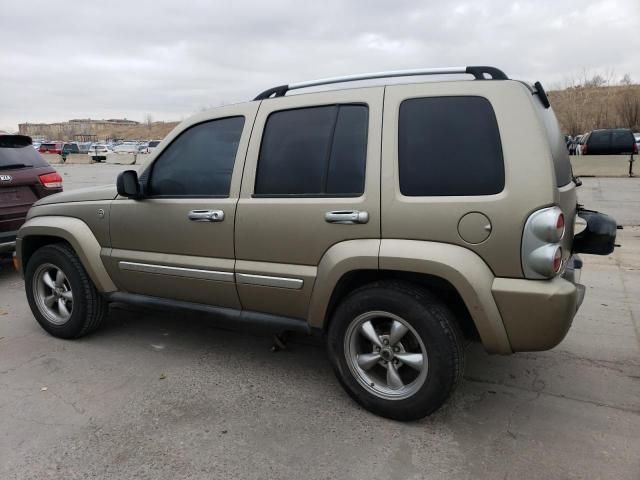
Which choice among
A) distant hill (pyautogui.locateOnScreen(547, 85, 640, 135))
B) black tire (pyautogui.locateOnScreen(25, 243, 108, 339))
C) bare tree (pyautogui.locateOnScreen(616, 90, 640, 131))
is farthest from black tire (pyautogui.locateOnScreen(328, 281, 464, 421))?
bare tree (pyautogui.locateOnScreen(616, 90, 640, 131))

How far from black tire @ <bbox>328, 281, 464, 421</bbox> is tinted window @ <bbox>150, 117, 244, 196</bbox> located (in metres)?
1.21

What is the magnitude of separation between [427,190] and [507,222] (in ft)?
1.52

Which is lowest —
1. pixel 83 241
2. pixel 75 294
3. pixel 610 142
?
pixel 75 294

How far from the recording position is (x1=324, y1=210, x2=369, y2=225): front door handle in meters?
2.94

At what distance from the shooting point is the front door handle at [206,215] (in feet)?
11.3

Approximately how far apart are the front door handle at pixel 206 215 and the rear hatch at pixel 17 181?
12.5ft

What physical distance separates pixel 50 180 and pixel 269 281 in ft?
15.8

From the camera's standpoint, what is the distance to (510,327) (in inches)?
107

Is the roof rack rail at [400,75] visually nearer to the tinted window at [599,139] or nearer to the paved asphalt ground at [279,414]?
the paved asphalt ground at [279,414]

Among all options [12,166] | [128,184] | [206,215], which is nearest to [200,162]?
[206,215]

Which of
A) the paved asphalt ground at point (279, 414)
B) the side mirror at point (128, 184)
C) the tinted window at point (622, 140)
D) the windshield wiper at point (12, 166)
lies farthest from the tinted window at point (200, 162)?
the tinted window at point (622, 140)

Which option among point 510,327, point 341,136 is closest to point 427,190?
point 341,136

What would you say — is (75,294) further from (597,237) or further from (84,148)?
(84,148)

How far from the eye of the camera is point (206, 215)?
348 centimetres
